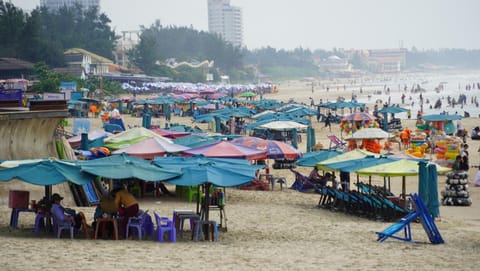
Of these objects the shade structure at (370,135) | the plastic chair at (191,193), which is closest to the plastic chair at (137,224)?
the plastic chair at (191,193)

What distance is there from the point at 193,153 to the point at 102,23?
88.7 meters

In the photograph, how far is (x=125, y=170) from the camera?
1133cm

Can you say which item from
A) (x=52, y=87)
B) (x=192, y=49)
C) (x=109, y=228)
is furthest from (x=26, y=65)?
(x=192, y=49)

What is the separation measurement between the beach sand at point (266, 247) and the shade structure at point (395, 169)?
862 mm

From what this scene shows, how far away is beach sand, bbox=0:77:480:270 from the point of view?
9039 mm

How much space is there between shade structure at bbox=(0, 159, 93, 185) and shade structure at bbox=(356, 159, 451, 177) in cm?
528

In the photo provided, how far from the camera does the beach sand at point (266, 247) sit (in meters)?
9.04

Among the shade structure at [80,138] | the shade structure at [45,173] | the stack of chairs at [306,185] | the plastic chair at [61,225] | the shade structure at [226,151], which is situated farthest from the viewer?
the shade structure at [80,138]

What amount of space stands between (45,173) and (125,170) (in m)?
1.14

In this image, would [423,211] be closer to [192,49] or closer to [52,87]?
[52,87]

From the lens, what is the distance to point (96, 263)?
8727 millimetres

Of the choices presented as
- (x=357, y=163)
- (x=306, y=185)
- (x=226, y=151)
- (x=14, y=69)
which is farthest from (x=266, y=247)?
(x=14, y=69)

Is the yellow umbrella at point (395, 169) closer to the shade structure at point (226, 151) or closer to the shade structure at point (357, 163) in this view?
the shade structure at point (357, 163)

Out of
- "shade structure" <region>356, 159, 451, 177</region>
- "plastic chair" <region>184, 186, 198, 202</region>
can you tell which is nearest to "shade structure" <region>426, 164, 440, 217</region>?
"shade structure" <region>356, 159, 451, 177</region>
